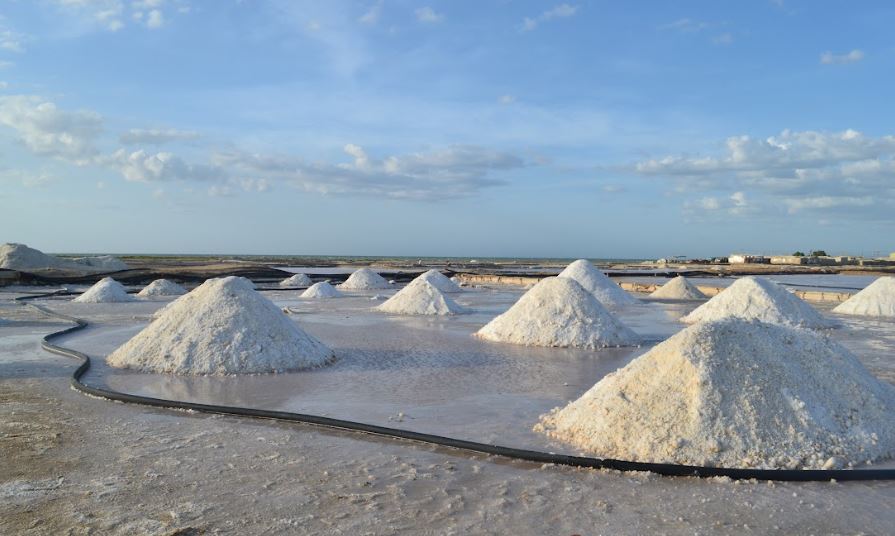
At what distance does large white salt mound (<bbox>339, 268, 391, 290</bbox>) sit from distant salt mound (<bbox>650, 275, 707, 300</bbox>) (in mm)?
10692

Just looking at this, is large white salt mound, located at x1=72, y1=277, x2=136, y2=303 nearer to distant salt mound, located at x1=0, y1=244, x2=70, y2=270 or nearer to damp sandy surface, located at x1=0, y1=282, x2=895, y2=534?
damp sandy surface, located at x1=0, y1=282, x2=895, y2=534

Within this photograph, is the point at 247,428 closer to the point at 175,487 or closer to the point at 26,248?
the point at 175,487

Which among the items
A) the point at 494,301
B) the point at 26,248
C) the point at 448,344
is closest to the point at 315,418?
the point at 448,344

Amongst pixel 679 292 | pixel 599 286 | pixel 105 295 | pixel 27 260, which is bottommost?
pixel 679 292

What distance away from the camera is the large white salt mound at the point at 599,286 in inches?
693

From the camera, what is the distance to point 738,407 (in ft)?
14.2

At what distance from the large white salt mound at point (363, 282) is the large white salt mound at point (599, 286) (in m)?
9.14

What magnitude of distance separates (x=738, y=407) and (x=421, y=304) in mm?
10970

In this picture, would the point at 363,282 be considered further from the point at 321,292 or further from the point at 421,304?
the point at 421,304

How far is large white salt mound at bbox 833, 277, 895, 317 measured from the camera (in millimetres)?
14641

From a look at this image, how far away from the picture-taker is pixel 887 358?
329 inches

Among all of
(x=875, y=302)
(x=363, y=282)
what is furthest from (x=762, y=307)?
(x=363, y=282)

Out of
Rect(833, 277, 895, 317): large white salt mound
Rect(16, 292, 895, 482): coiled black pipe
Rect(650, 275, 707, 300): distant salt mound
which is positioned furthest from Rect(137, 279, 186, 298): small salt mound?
Rect(833, 277, 895, 317): large white salt mound

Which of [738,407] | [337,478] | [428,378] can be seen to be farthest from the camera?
[428,378]
